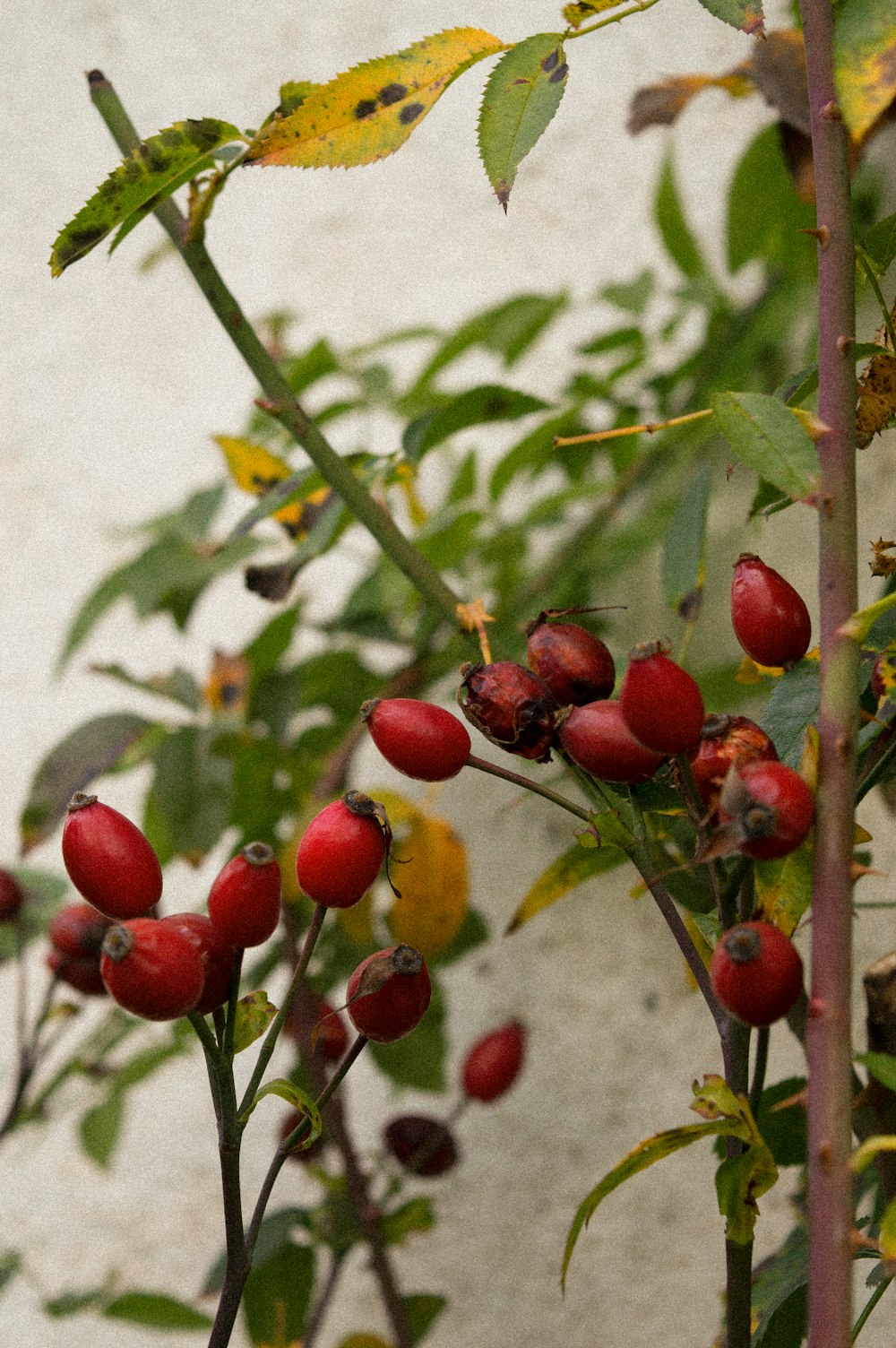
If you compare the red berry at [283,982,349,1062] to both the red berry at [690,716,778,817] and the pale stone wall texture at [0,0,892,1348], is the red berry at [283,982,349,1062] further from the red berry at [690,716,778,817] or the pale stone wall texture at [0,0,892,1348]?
the red berry at [690,716,778,817]

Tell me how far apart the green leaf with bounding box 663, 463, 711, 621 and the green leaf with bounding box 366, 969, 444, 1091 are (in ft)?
0.91

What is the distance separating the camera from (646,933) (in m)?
0.67

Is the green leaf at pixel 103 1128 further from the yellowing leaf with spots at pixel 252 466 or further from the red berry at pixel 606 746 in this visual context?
the red berry at pixel 606 746

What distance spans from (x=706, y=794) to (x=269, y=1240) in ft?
1.22

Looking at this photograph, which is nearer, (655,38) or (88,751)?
(88,751)

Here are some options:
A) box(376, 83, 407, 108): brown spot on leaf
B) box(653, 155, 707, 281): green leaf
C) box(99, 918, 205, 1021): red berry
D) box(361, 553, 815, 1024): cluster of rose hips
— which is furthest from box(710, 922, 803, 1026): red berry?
box(653, 155, 707, 281): green leaf

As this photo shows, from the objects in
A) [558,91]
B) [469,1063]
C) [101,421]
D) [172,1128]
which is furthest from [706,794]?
[101,421]

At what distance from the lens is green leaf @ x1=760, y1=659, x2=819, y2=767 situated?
0.29 metres

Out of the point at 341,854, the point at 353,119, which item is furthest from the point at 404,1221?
the point at 353,119

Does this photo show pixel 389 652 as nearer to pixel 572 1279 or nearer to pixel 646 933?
pixel 646 933

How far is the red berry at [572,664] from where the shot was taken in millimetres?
292

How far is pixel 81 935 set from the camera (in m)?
0.44

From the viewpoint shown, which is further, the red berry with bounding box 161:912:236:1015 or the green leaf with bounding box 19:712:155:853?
the green leaf with bounding box 19:712:155:853

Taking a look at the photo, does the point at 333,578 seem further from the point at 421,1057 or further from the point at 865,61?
the point at 865,61
